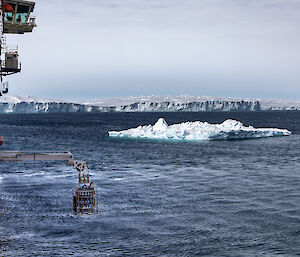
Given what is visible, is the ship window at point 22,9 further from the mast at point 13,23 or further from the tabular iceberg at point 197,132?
the tabular iceberg at point 197,132

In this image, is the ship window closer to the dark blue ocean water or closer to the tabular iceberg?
the dark blue ocean water

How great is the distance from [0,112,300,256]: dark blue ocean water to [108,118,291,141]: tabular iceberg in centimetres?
2789

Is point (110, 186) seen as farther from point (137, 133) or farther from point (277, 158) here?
point (137, 133)

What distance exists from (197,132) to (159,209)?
62390 mm

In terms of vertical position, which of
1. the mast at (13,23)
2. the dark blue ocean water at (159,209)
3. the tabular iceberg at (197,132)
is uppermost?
the mast at (13,23)

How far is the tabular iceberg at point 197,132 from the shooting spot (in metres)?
99.9

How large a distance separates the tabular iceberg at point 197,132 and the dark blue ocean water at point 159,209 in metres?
27.9

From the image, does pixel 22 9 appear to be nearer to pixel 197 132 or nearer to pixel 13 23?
pixel 13 23

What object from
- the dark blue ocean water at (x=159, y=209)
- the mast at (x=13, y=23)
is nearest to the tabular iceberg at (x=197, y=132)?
the dark blue ocean water at (x=159, y=209)

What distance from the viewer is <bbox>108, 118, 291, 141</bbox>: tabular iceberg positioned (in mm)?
99938

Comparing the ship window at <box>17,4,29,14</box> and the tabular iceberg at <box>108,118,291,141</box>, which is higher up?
the ship window at <box>17,4,29,14</box>

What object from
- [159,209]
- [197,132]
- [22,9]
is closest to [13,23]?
[22,9]

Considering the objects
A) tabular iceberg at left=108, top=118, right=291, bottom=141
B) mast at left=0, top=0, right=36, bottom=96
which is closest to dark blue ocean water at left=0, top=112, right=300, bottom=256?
mast at left=0, top=0, right=36, bottom=96

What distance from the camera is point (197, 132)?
3920 inches
